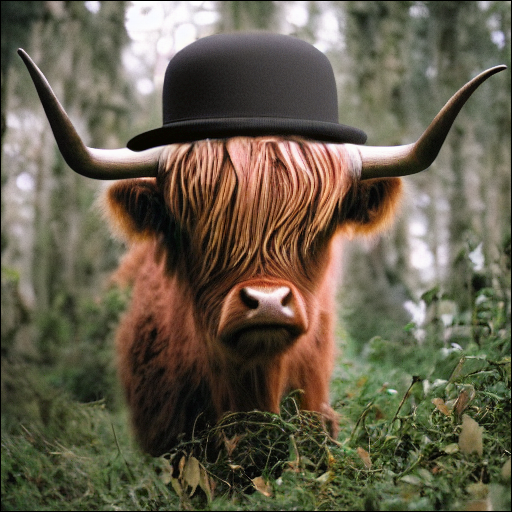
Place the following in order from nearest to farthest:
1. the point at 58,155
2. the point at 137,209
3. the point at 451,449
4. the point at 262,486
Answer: the point at 451,449 < the point at 262,486 < the point at 137,209 < the point at 58,155

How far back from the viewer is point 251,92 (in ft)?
5.31

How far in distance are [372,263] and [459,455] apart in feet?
6.82

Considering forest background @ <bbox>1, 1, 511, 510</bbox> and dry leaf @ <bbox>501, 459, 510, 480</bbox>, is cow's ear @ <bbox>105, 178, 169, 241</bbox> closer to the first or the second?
forest background @ <bbox>1, 1, 511, 510</bbox>

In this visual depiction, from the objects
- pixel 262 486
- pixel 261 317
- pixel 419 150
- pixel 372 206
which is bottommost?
pixel 262 486

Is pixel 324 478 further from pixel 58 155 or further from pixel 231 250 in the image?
pixel 58 155

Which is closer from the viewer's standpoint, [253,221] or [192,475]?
[192,475]

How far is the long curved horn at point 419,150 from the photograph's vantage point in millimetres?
1477

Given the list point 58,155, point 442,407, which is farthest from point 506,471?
point 58,155

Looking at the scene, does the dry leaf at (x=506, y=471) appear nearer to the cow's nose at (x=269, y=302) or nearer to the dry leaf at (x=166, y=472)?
the cow's nose at (x=269, y=302)

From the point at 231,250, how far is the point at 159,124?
4.50ft

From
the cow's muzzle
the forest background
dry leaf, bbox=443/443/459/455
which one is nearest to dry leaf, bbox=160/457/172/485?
the cow's muzzle

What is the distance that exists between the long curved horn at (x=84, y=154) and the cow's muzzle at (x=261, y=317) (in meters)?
0.48

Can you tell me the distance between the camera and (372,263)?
329cm

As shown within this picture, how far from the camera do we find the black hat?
5.29ft
